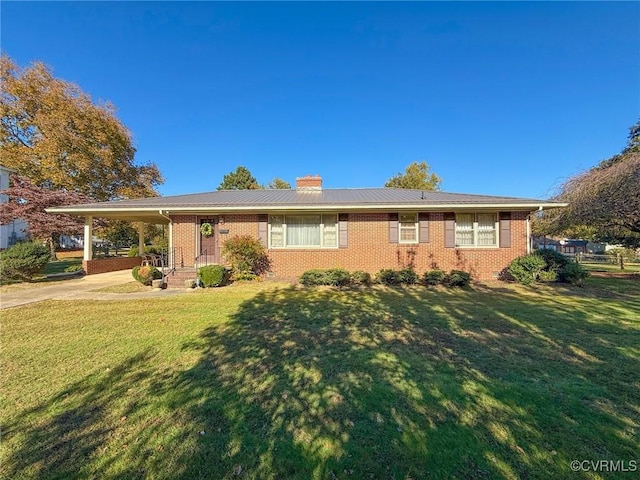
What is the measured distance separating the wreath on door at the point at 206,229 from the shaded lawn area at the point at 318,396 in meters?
5.75

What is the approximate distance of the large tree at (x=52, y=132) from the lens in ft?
61.6

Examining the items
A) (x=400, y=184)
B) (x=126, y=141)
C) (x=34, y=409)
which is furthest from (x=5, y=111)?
(x=400, y=184)

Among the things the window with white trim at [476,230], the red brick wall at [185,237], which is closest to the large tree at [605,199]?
the window with white trim at [476,230]

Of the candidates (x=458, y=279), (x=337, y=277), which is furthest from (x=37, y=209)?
(x=458, y=279)

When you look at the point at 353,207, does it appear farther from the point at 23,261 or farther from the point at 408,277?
the point at 23,261

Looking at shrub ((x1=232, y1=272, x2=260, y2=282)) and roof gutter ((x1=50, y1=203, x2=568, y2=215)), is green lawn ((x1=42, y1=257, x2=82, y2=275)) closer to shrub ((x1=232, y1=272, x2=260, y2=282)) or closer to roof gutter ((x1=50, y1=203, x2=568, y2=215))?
roof gutter ((x1=50, y1=203, x2=568, y2=215))

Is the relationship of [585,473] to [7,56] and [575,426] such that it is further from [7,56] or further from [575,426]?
[7,56]

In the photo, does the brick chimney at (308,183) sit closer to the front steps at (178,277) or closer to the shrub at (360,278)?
the shrub at (360,278)

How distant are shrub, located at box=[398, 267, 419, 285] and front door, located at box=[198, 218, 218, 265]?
7094 mm

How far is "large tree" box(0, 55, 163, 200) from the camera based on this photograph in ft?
61.6

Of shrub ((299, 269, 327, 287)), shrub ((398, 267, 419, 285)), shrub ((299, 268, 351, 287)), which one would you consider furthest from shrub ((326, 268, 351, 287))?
shrub ((398, 267, 419, 285))

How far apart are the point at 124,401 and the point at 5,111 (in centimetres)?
2642

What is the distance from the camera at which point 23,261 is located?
33.6ft

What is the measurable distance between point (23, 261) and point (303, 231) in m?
9.88
